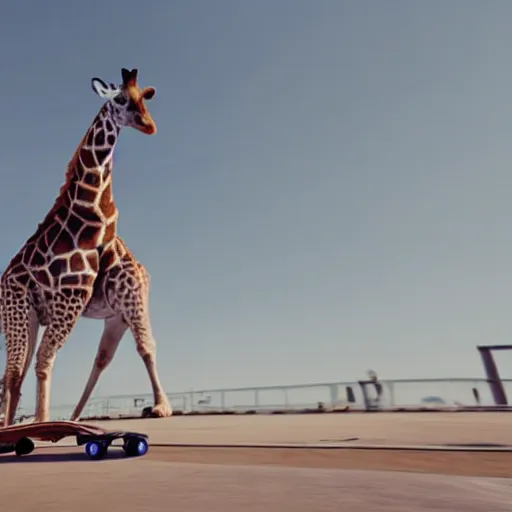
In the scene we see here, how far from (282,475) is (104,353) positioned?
13.7m

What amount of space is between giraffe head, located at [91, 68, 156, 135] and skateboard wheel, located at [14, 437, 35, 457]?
9991 millimetres

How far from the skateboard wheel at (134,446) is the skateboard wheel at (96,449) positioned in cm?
47

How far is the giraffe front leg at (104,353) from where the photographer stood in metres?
18.1

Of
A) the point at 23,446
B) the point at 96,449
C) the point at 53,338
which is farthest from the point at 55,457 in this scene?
the point at 53,338

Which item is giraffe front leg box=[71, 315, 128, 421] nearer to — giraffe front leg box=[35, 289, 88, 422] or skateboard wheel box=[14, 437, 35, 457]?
giraffe front leg box=[35, 289, 88, 422]

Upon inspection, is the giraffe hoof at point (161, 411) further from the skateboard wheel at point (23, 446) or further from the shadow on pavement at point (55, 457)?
the skateboard wheel at point (23, 446)

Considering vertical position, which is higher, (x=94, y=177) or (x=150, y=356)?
(x=94, y=177)

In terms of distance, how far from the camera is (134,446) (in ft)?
27.3

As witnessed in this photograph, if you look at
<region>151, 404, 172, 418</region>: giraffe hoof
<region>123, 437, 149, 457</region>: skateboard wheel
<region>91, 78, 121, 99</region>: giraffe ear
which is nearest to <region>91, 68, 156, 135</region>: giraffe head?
<region>91, 78, 121, 99</region>: giraffe ear

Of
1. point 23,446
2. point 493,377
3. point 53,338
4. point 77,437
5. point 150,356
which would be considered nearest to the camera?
point 77,437

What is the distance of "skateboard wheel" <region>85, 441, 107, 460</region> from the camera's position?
7.89 metres

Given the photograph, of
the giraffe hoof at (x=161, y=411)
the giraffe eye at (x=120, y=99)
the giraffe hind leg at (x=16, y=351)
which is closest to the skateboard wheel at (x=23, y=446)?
the giraffe hind leg at (x=16, y=351)

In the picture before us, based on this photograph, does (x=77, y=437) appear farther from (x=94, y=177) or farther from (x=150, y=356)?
(x=94, y=177)

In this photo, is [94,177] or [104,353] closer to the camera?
[94,177]
